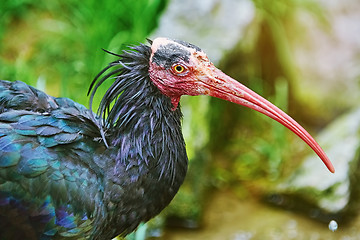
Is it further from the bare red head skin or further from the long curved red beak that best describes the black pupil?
the long curved red beak

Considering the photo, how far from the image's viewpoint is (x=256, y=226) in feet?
14.5

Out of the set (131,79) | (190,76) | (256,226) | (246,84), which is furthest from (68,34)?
(190,76)

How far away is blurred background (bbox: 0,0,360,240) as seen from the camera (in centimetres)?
441

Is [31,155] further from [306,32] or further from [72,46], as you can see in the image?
[306,32]

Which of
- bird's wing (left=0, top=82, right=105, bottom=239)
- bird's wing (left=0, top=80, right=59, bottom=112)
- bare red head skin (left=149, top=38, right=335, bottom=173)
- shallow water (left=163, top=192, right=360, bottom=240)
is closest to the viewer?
bird's wing (left=0, top=82, right=105, bottom=239)

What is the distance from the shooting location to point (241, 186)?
16.0 feet

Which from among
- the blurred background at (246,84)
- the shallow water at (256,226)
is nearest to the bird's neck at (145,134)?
the blurred background at (246,84)

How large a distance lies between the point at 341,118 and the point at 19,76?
108 inches

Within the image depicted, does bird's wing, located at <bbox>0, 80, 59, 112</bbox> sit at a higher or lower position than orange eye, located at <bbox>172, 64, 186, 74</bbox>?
lower

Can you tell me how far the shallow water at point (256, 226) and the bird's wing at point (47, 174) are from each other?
1.66 meters

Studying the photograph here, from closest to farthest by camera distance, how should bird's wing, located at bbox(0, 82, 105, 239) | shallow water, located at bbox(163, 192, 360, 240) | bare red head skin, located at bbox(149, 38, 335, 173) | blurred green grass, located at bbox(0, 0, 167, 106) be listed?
bird's wing, located at bbox(0, 82, 105, 239)
bare red head skin, located at bbox(149, 38, 335, 173)
shallow water, located at bbox(163, 192, 360, 240)
blurred green grass, located at bbox(0, 0, 167, 106)

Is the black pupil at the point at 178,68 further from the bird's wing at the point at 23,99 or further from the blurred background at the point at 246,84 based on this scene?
the blurred background at the point at 246,84

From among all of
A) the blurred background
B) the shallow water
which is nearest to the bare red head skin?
the blurred background

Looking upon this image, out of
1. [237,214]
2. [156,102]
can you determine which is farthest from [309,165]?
[156,102]
